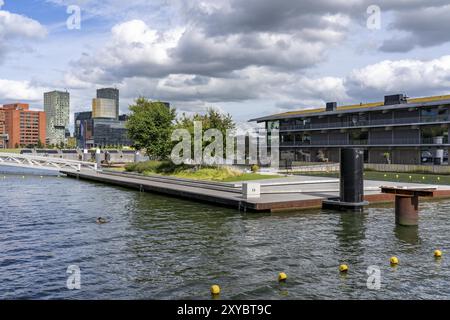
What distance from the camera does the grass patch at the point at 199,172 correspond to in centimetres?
4409

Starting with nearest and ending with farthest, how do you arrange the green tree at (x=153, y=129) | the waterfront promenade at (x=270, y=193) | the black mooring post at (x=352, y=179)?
the black mooring post at (x=352, y=179), the waterfront promenade at (x=270, y=193), the green tree at (x=153, y=129)

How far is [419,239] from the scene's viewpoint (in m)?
20.9

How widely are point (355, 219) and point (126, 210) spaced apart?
16521 millimetres

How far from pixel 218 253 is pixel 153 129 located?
41.8 m

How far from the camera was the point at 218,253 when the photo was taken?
60.0 feet

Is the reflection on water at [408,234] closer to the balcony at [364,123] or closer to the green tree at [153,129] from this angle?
the green tree at [153,129]

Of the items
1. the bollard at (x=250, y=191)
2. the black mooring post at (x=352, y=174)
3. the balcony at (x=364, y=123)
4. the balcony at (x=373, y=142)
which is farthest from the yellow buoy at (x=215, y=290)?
the balcony at (x=373, y=142)

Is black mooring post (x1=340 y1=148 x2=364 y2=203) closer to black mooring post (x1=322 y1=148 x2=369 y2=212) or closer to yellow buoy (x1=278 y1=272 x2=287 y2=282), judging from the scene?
black mooring post (x1=322 y1=148 x2=369 y2=212)

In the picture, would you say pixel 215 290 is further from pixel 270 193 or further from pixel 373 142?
pixel 373 142

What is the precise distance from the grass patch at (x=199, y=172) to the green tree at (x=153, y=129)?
2003mm

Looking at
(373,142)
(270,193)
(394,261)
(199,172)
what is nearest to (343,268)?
(394,261)

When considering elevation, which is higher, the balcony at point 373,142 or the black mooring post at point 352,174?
the balcony at point 373,142
